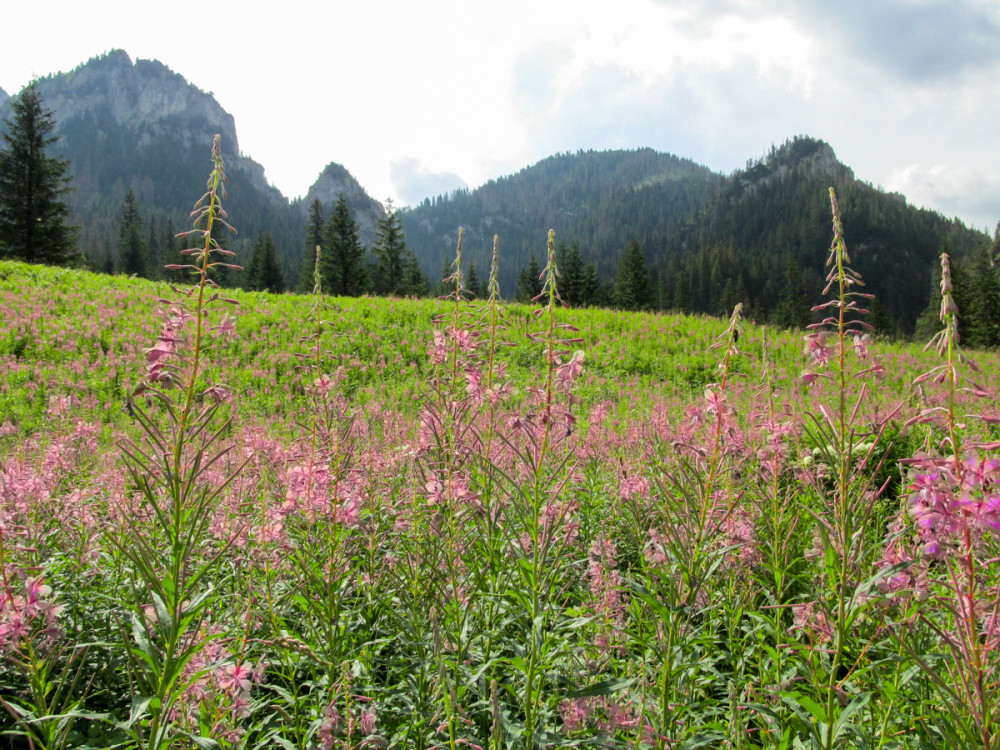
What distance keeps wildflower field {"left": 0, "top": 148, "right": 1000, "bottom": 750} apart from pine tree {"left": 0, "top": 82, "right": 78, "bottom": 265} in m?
38.6

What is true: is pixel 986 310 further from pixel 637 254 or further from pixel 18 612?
pixel 18 612

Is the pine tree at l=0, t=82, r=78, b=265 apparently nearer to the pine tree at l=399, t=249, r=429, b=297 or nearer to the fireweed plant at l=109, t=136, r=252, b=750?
the pine tree at l=399, t=249, r=429, b=297

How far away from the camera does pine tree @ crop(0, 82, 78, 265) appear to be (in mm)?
31422

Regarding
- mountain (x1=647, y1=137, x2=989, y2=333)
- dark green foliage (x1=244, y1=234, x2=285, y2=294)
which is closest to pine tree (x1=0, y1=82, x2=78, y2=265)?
dark green foliage (x1=244, y1=234, x2=285, y2=294)

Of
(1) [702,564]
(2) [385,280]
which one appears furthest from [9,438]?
(2) [385,280]

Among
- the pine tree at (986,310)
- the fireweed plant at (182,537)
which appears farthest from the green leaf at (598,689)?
the pine tree at (986,310)

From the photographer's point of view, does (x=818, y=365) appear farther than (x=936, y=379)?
Yes

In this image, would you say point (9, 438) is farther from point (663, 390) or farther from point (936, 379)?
point (663, 390)

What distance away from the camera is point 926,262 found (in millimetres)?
116750

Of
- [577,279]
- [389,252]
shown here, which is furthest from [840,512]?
[577,279]

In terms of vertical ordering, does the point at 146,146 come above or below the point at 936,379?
above

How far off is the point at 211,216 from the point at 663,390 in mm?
10318

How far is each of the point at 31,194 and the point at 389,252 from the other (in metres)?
25.9

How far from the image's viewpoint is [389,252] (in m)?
49.6
